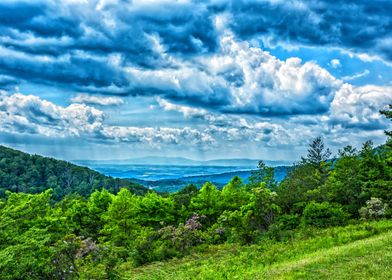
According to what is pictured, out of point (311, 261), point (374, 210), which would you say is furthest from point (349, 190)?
point (311, 261)

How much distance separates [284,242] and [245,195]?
2797cm

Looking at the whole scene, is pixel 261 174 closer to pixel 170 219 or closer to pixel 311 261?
pixel 170 219

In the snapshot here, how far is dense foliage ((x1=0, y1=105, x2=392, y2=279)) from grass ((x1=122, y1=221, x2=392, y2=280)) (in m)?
2.62

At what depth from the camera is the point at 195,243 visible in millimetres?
34875

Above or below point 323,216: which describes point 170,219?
below

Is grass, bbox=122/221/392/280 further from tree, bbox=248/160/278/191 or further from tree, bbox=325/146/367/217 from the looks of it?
tree, bbox=248/160/278/191

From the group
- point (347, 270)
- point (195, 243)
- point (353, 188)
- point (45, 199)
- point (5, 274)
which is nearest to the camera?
point (347, 270)

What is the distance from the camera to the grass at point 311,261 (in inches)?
604

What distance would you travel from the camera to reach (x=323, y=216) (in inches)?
1190

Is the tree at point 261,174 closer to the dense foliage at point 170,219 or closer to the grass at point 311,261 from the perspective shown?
the dense foliage at point 170,219

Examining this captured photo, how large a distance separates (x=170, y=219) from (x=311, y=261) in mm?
38074

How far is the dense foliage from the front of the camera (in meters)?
21.4

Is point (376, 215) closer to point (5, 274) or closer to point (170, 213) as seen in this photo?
point (5, 274)

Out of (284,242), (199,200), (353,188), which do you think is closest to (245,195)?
(199,200)
